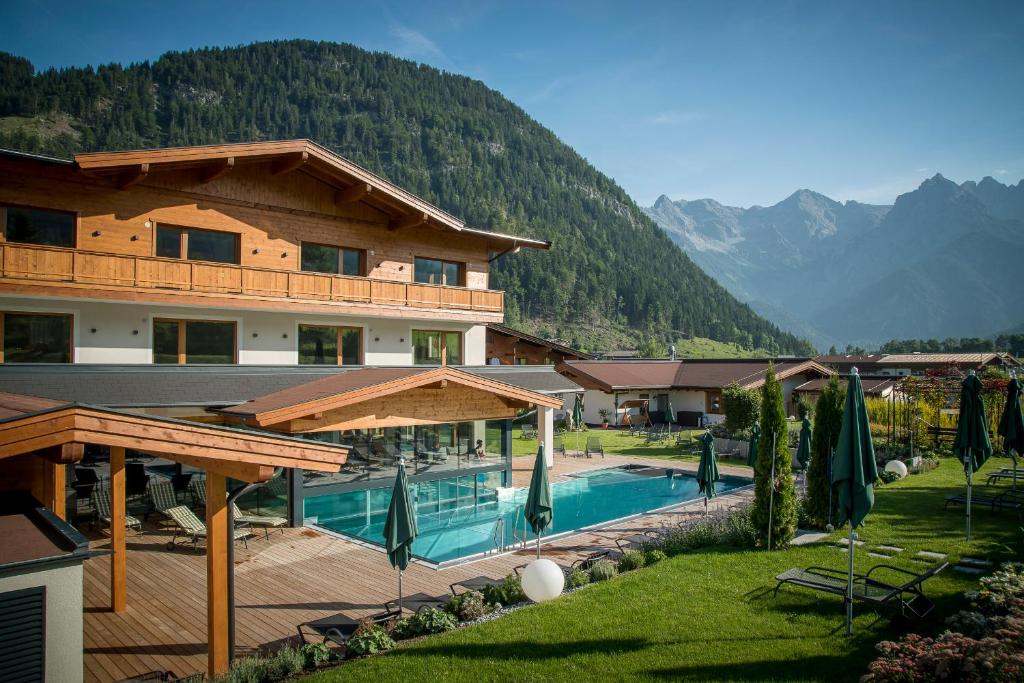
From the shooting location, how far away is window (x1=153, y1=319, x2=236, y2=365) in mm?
17453

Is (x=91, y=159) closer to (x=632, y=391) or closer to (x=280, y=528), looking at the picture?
(x=280, y=528)

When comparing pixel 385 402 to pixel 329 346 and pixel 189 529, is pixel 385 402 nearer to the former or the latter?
pixel 329 346

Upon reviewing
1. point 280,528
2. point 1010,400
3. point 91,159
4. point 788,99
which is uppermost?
point 788,99

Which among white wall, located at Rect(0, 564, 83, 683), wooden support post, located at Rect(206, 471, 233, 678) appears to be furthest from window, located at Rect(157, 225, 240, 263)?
white wall, located at Rect(0, 564, 83, 683)

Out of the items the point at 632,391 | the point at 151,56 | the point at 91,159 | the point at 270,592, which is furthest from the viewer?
the point at 151,56

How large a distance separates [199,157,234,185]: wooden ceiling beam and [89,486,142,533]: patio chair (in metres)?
8.86

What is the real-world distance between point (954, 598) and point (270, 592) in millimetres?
11106

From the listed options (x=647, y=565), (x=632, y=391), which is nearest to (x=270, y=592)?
(x=647, y=565)

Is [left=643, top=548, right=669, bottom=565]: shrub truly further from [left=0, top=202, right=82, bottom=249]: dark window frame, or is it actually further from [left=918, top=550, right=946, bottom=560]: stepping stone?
Answer: [left=0, top=202, right=82, bottom=249]: dark window frame

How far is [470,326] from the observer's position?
80.1 feet

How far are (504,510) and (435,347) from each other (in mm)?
7051

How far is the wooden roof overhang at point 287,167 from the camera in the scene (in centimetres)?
1609

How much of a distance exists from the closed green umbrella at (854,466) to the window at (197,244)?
16.9 m

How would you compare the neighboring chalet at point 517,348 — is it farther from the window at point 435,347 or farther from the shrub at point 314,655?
the shrub at point 314,655
